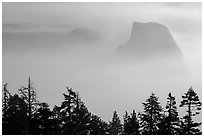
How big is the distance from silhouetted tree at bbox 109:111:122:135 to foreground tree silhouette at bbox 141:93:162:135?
1.00 meters

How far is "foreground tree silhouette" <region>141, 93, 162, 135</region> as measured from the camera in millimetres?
10438

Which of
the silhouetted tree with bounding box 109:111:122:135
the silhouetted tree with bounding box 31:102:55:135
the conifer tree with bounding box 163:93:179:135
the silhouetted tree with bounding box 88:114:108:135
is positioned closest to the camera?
the silhouetted tree with bounding box 31:102:55:135

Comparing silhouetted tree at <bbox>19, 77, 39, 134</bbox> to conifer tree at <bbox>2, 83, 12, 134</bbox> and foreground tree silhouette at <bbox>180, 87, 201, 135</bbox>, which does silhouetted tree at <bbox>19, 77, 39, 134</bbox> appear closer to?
conifer tree at <bbox>2, 83, 12, 134</bbox>

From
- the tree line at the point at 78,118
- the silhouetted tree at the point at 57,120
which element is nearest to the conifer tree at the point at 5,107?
the tree line at the point at 78,118

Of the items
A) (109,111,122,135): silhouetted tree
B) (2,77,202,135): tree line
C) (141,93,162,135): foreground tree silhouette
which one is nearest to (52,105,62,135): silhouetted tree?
(2,77,202,135): tree line

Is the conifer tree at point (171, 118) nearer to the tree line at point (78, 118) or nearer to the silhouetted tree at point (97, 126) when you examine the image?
the tree line at point (78, 118)

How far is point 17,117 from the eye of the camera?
896 cm

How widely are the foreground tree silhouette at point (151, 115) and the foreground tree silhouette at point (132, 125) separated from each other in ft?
0.70

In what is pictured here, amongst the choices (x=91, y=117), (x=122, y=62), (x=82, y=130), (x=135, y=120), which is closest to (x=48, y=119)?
(x=82, y=130)

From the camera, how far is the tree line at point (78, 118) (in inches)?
362

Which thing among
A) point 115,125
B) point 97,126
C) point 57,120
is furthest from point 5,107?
point 115,125

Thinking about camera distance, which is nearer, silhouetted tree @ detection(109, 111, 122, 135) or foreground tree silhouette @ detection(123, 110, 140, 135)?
foreground tree silhouette @ detection(123, 110, 140, 135)

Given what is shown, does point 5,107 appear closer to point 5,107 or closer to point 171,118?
point 5,107

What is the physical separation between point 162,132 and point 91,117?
102 inches
